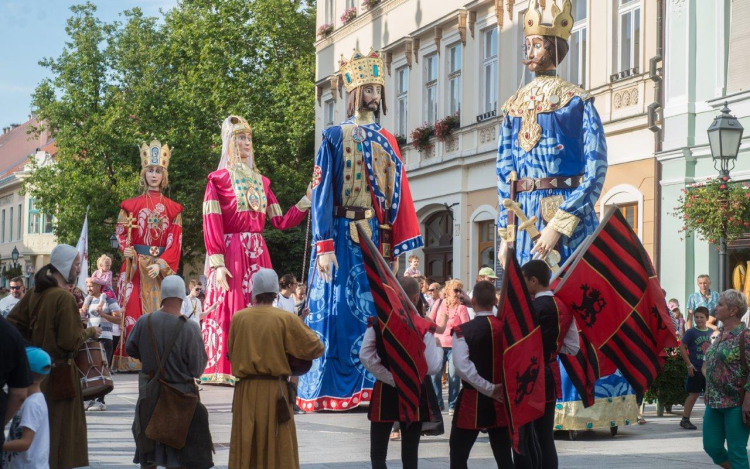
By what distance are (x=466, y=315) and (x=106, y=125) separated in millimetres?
35710

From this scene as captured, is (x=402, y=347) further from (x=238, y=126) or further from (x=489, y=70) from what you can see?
(x=489, y=70)

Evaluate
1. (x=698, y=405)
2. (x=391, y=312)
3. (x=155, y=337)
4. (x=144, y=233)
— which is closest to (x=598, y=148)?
(x=391, y=312)

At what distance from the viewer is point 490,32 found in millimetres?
28266

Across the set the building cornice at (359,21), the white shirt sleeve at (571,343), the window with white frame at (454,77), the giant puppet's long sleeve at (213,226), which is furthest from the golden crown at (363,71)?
the building cornice at (359,21)

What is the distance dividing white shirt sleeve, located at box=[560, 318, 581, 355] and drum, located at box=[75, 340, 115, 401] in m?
3.11

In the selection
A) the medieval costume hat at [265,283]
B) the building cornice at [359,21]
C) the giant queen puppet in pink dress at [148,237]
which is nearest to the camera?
the medieval costume hat at [265,283]

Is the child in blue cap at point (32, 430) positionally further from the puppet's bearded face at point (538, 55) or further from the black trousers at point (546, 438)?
the puppet's bearded face at point (538, 55)

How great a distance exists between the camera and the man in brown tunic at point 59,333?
7.97 meters

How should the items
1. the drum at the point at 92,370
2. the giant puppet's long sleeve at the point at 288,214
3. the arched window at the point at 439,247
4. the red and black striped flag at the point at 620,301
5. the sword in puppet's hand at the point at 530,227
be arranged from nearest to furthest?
the red and black striped flag at the point at 620,301 < the drum at the point at 92,370 < the sword in puppet's hand at the point at 530,227 < the giant puppet's long sleeve at the point at 288,214 < the arched window at the point at 439,247

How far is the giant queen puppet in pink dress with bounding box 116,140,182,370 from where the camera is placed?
18.3m

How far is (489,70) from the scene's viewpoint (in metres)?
28.3

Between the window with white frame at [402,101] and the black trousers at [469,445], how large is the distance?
2542 cm

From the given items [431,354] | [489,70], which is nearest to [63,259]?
[431,354]

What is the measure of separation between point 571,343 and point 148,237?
451 inches
